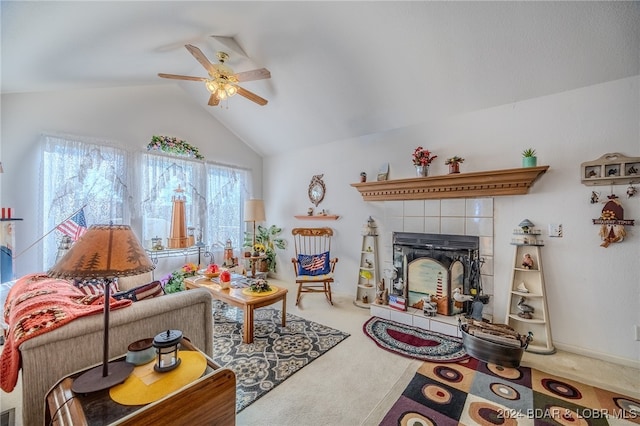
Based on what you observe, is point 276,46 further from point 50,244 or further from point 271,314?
point 50,244

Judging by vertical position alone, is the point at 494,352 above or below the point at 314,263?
below

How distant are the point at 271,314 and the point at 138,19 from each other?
3.08 meters

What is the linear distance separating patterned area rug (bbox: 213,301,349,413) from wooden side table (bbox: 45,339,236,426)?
682 mm

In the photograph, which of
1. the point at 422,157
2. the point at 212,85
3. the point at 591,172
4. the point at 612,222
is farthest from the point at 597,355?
the point at 212,85

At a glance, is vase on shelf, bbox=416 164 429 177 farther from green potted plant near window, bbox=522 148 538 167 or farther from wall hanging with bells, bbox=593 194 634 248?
wall hanging with bells, bbox=593 194 634 248

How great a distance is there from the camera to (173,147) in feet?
12.7

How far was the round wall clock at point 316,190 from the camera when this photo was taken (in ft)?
14.1

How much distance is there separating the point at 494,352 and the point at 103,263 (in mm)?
2756

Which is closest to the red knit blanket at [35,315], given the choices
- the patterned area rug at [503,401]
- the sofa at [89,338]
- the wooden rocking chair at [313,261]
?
the sofa at [89,338]

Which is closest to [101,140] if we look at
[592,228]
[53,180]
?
[53,180]

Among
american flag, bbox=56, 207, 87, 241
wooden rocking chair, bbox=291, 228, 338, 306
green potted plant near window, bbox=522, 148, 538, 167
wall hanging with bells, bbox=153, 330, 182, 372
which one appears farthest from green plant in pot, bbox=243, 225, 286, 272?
green potted plant near window, bbox=522, 148, 538, 167

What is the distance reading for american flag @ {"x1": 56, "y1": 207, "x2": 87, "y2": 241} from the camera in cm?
288

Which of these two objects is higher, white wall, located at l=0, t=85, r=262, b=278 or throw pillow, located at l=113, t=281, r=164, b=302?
white wall, located at l=0, t=85, r=262, b=278

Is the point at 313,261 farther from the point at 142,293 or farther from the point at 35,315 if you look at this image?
the point at 35,315
